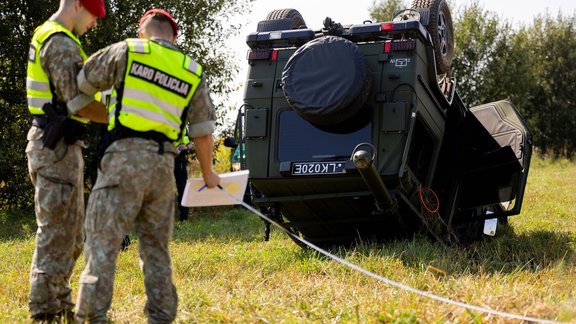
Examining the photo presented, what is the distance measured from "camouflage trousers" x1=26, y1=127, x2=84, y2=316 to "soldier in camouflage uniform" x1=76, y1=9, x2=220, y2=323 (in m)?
0.54

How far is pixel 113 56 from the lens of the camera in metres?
4.18

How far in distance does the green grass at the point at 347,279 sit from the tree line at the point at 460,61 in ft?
17.6

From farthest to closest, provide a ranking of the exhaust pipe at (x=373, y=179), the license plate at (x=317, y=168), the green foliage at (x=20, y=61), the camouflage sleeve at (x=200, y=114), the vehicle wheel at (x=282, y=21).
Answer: the green foliage at (x=20, y=61) → the vehicle wheel at (x=282, y=21) → the license plate at (x=317, y=168) → the exhaust pipe at (x=373, y=179) → the camouflage sleeve at (x=200, y=114)

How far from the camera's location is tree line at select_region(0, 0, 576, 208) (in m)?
15.1

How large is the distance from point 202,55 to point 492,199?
32.2ft

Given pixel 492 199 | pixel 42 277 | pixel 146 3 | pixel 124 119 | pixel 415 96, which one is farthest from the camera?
pixel 146 3

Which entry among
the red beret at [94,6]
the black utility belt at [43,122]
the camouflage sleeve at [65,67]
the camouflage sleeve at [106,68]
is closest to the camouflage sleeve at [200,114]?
the camouflage sleeve at [106,68]

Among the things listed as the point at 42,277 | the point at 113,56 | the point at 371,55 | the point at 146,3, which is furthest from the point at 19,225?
the point at 113,56

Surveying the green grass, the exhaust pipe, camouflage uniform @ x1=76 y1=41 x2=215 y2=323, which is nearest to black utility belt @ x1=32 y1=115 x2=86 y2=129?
camouflage uniform @ x1=76 y1=41 x2=215 y2=323

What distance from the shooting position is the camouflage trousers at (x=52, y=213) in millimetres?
4652

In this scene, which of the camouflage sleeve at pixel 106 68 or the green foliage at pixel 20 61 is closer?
the camouflage sleeve at pixel 106 68

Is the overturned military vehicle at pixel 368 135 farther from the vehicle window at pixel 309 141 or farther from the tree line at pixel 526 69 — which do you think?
the tree line at pixel 526 69

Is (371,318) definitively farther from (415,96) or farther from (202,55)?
(202,55)

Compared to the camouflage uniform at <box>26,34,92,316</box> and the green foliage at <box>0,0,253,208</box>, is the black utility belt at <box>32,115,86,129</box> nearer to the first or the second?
the camouflage uniform at <box>26,34,92,316</box>
